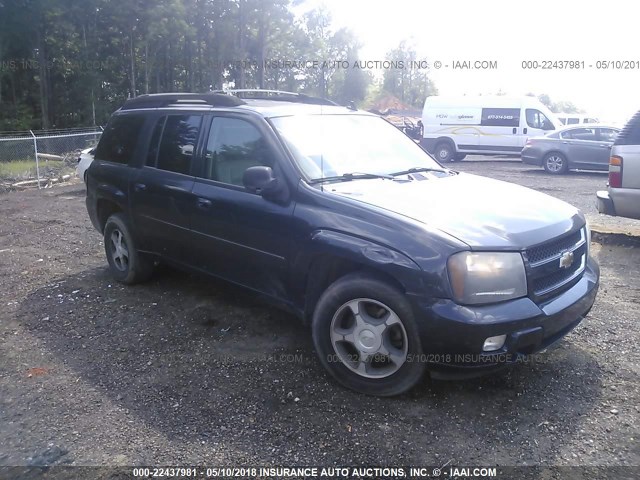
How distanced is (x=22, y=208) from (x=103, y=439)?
947 cm

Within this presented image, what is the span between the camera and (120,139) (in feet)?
18.6

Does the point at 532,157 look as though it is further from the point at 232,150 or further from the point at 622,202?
the point at 232,150

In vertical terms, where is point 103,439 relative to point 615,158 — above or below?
below

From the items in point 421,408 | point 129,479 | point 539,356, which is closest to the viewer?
point 129,479

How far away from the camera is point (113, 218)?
5676 millimetres

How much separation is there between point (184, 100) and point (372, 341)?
297 cm

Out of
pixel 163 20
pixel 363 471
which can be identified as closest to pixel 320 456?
pixel 363 471

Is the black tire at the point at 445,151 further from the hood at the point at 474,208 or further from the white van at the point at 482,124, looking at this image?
the hood at the point at 474,208

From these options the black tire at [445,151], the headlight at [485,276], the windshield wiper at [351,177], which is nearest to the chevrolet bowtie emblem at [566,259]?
the headlight at [485,276]

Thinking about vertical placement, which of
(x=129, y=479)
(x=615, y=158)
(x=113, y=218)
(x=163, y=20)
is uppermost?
(x=163, y=20)

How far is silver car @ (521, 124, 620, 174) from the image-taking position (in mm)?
15719

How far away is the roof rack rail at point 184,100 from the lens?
182 inches

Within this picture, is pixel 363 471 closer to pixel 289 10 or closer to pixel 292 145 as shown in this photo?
pixel 292 145

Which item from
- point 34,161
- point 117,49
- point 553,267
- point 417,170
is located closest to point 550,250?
point 553,267
